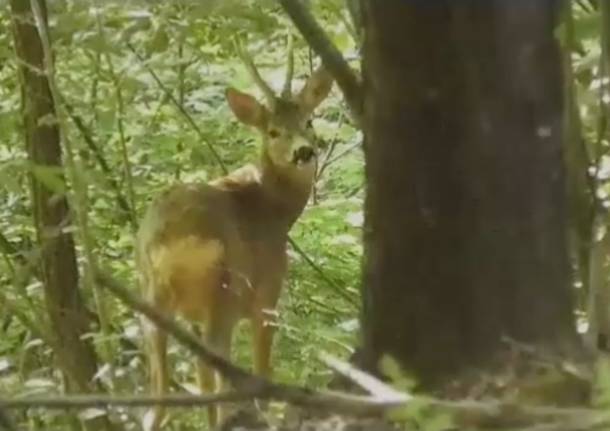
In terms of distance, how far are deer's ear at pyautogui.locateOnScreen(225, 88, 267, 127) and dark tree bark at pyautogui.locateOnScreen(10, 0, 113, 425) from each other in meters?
0.37

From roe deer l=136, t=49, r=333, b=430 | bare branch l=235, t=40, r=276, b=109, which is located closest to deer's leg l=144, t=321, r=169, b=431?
roe deer l=136, t=49, r=333, b=430

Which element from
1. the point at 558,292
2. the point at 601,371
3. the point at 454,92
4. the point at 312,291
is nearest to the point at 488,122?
the point at 454,92

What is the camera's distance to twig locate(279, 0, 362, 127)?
4.14ft

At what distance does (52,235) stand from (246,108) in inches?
21.4

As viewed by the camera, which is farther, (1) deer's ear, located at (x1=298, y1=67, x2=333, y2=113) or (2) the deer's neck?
(2) the deer's neck

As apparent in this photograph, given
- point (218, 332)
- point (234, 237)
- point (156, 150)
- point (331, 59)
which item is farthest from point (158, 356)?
point (331, 59)

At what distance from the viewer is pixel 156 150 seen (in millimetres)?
2963

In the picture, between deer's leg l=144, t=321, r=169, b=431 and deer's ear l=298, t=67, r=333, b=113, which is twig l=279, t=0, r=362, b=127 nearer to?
deer's leg l=144, t=321, r=169, b=431

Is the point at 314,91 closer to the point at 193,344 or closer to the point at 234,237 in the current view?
the point at 234,237

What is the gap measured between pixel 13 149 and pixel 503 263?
204 cm

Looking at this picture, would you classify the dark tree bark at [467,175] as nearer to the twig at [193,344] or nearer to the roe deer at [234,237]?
the twig at [193,344]

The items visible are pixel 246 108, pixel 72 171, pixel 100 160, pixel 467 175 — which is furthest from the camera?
pixel 246 108

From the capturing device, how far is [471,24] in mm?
1112

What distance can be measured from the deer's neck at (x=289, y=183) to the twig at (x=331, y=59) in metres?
1.50
